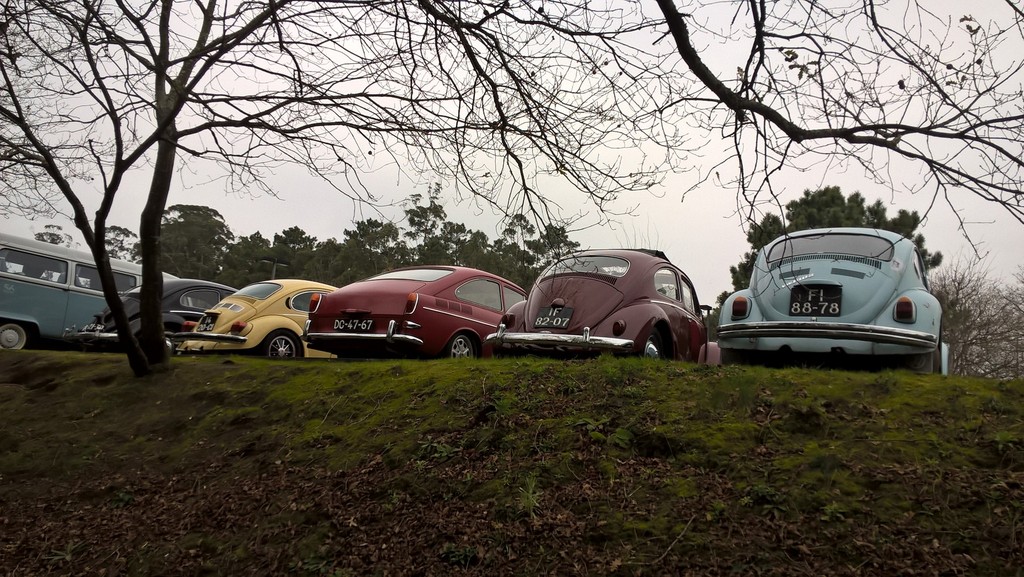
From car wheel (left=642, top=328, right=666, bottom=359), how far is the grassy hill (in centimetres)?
119

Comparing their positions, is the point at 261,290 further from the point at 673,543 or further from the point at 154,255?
the point at 673,543

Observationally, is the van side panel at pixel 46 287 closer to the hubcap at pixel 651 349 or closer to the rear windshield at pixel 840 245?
the hubcap at pixel 651 349

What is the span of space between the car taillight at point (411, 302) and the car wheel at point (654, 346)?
318 centimetres

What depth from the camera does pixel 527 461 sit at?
462 centimetres

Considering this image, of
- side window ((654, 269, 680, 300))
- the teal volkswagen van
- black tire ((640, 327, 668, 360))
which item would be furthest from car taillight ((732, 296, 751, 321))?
the teal volkswagen van

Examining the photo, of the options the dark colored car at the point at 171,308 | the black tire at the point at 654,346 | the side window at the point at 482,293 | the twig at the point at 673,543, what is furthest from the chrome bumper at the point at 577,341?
the dark colored car at the point at 171,308

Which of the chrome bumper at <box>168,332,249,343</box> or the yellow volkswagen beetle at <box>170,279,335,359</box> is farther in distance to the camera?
the yellow volkswagen beetle at <box>170,279,335,359</box>

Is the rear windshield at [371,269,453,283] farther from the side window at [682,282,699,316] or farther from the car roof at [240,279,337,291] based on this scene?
the side window at [682,282,699,316]

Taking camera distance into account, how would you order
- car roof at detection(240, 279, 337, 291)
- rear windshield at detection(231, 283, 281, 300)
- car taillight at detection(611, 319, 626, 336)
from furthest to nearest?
car roof at detection(240, 279, 337, 291), rear windshield at detection(231, 283, 281, 300), car taillight at detection(611, 319, 626, 336)

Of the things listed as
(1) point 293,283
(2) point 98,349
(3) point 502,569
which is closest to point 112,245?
(2) point 98,349

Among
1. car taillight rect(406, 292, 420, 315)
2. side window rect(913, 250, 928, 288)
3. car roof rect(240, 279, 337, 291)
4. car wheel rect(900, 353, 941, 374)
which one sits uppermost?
side window rect(913, 250, 928, 288)

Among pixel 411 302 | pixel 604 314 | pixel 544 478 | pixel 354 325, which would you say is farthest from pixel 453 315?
pixel 544 478

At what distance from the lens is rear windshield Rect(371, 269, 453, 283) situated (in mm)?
9964

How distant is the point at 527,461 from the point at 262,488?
202 cm
